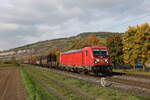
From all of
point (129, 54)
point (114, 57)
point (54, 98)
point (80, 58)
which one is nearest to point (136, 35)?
point (129, 54)

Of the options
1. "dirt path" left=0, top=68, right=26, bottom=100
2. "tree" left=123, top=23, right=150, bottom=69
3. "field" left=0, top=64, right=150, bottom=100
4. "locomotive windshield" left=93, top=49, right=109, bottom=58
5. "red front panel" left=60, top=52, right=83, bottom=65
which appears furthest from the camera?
"tree" left=123, top=23, right=150, bottom=69

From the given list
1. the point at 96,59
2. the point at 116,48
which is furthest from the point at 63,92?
the point at 116,48

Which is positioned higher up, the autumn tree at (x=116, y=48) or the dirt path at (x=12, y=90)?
the autumn tree at (x=116, y=48)

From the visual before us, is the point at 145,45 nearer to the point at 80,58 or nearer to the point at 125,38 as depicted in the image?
the point at 125,38

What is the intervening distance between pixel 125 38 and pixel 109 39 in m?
5.39

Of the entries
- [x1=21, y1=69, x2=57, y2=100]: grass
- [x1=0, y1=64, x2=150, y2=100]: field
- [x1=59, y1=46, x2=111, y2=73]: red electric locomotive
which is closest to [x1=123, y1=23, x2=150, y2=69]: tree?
[x1=59, y1=46, x2=111, y2=73]: red electric locomotive

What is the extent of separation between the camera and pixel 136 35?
37.6 metres

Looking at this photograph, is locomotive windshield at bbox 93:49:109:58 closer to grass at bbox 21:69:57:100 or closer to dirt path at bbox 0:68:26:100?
grass at bbox 21:69:57:100

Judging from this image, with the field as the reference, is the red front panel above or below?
above

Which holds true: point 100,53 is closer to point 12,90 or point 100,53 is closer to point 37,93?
point 37,93

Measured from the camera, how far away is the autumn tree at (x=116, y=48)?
1699 inches

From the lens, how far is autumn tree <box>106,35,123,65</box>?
43.2 m

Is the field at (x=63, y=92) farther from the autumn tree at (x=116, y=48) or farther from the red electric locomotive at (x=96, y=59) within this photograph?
the autumn tree at (x=116, y=48)

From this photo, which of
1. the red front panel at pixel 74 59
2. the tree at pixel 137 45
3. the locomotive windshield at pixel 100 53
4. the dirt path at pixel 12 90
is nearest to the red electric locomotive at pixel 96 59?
the locomotive windshield at pixel 100 53
